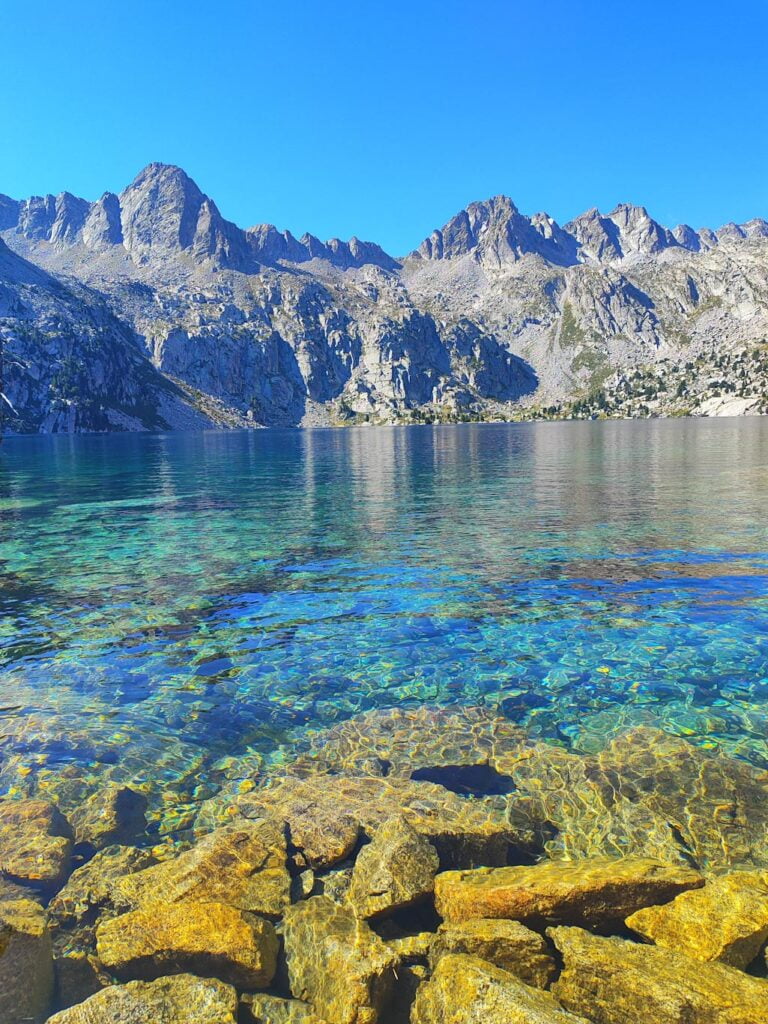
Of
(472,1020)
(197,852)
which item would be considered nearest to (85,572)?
(197,852)

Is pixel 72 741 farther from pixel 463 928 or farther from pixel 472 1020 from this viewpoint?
pixel 472 1020

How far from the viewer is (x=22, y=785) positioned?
1205 centimetres

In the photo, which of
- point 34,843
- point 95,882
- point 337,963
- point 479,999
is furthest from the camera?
point 34,843

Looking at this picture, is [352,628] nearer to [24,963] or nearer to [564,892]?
[564,892]

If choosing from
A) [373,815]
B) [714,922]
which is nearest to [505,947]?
[714,922]

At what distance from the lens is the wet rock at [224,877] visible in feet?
28.2

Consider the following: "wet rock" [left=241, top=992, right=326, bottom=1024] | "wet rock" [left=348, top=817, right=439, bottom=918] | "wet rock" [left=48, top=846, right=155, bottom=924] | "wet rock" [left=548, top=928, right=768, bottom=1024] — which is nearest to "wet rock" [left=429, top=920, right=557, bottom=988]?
"wet rock" [left=548, top=928, right=768, bottom=1024]

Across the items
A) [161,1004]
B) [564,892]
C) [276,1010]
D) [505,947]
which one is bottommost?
[276,1010]

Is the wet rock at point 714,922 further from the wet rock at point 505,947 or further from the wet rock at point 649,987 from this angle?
the wet rock at point 505,947

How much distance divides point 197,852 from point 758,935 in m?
8.08

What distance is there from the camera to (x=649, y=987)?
21.1 ft

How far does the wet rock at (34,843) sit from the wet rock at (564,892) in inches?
254

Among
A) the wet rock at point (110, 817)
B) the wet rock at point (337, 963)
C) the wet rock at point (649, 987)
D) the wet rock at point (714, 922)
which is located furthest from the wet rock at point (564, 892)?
the wet rock at point (110, 817)

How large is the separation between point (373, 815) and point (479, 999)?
460 centimetres
